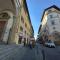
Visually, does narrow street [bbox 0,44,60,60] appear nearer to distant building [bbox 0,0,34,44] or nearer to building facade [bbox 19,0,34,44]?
distant building [bbox 0,0,34,44]

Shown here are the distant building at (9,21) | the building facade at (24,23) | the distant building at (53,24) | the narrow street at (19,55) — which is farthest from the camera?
the distant building at (53,24)

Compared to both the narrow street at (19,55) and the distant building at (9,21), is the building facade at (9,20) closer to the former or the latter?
the distant building at (9,21)

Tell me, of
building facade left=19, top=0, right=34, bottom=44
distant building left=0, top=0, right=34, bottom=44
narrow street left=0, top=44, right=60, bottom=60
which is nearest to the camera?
narrow street left=0, top=44, right=60, bottom=60

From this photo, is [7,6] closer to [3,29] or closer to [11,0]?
[11,0]

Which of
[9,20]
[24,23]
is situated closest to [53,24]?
[24,23]

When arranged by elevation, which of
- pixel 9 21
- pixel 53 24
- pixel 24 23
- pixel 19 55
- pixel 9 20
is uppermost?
pixel 53 24

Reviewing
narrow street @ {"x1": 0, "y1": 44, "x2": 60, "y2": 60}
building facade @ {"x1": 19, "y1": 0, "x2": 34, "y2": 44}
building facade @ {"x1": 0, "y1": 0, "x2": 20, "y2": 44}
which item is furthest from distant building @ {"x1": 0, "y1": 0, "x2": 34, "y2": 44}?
building facade @ {"x1": 19, "y1": 0, "x2": 34, "y2": 44}

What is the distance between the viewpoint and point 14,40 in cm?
1471

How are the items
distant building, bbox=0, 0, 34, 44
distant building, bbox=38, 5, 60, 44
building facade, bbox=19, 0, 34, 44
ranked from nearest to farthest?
1. distant building, bbox=0, 0, 34, 44
2. building facade, bbox=19, 0, 34, 44
3. distant building, bbox=38, 5, 60, 44

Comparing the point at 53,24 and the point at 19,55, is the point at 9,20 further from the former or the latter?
the point at 53,24

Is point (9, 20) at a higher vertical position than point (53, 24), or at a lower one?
lower

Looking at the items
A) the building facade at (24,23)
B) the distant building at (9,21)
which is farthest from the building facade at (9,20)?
the building facade at (24,23)

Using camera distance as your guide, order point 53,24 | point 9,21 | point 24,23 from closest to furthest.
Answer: point 9,21
point 24,23
point 53,24

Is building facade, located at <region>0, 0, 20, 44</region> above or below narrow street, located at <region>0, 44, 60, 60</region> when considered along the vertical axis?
above
